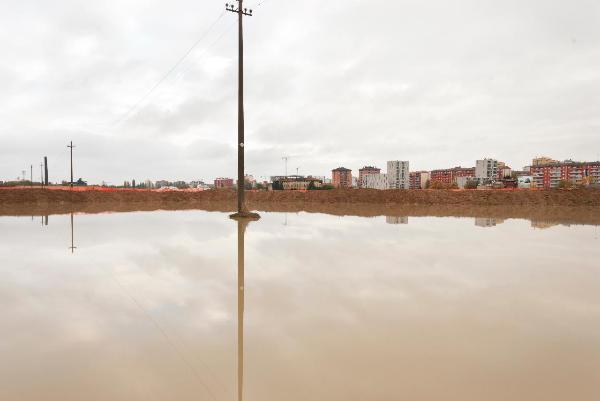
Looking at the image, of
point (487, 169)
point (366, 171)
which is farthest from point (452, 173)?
point (366, 171)

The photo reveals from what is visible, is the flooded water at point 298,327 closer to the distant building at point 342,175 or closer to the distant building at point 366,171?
the distant building at point 342,175

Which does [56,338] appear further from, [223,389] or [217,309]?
[223,389]

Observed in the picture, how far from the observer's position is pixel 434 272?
810 centimetres

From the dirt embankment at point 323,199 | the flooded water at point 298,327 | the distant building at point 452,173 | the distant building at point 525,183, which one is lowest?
the flooded water at point 298,327

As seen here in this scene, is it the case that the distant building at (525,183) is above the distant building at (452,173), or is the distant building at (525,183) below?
below

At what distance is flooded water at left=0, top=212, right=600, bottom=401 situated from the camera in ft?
11.4

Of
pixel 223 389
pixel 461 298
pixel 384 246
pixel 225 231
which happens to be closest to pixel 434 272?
pixel 461 298

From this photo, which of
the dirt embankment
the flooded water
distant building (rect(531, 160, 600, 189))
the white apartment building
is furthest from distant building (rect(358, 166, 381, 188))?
the flooded water

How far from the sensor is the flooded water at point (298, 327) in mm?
3465

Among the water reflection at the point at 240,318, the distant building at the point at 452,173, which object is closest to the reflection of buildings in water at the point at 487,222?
the water reflection at the point at 240,318

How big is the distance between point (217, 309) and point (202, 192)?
4542cm

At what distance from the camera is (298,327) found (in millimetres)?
4863

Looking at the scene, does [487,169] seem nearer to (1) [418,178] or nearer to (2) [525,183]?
(1) [418,178]

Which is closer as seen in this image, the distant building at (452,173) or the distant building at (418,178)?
the distant building at (452,173)
